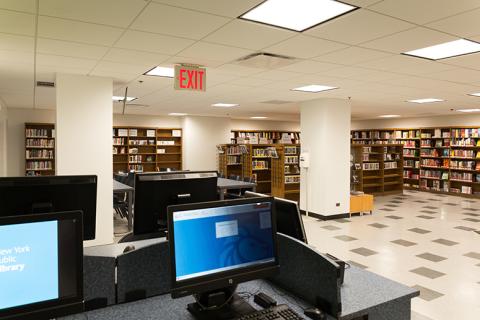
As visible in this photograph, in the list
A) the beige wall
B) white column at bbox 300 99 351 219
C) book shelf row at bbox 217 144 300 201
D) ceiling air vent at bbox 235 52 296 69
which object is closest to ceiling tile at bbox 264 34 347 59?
ceiling air vent at bbox 235 52 296 69

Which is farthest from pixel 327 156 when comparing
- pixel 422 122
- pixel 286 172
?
pixel 422 122

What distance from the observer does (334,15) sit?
109 inches

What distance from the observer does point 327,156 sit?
758 centimetres

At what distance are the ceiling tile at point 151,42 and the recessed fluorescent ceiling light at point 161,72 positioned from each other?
94cm

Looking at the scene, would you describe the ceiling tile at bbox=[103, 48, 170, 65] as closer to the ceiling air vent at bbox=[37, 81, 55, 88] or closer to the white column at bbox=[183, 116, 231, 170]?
the ceiling air vent at bbox=[37, 81, 55, 88]

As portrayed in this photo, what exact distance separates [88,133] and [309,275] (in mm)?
4263

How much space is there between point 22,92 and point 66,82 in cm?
265

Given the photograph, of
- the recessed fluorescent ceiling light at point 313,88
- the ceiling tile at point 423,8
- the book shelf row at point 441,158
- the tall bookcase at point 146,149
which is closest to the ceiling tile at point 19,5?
the ceiling tile at point 423,8

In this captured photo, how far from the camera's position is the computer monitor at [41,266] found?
1.31 meters

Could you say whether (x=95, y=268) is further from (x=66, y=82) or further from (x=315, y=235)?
(x=315, y=235)

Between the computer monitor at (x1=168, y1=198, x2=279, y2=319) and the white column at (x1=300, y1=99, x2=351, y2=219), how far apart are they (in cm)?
600

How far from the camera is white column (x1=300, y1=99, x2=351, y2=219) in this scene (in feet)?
24.9

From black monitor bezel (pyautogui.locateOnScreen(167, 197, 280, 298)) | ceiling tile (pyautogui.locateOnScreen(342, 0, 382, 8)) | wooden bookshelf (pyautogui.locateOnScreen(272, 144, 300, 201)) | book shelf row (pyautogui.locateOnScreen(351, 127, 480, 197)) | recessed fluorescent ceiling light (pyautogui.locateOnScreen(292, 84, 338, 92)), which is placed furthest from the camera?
book shelf row (pyautogui.locateOnScreen(351, 127, 480, 197))

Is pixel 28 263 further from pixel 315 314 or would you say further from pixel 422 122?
pixel 422 122
